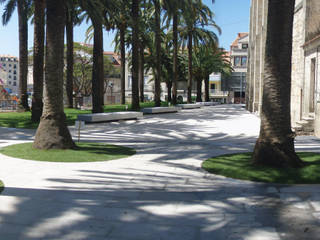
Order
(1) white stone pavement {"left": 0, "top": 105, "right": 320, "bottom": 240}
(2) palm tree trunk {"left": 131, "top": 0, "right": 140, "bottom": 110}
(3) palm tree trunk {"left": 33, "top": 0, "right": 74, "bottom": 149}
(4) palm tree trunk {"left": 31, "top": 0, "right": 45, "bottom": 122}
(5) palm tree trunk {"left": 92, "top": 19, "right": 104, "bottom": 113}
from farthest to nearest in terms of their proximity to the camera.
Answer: (2) palm tree trunk {"left": 131, "top": 0, "right": 140, "bottom": 110}
(5) palm tree trunk {"left": 92, "top": 19, "right": 104, "bottom": 113}
(4) palm tree trunk {"left": 31, "top": 0, "right": 45, "bottom": 122}
(3) palm tree trunk {"left": 33, "top": 0, "right": 74, "bottom": 149}
(1) white stone pavement {"left": 0, "top": 105, "right": 320, "bottom": 240}

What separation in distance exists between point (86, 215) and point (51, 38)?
282 inches

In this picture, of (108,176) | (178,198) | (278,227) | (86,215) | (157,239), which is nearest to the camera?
(157,239)

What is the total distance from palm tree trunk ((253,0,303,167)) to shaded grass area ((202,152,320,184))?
1.22ft

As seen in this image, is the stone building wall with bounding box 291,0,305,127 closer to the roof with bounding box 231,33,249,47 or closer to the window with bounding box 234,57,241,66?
the window with bounding box 234,57,241,66

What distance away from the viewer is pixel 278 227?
5242mm

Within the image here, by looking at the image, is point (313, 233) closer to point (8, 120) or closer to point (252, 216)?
point (252, 216)

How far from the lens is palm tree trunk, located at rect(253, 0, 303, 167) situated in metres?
8.80

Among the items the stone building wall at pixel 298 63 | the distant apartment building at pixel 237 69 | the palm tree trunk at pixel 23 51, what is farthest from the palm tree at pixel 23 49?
the distant apartment building at pixel 237 69

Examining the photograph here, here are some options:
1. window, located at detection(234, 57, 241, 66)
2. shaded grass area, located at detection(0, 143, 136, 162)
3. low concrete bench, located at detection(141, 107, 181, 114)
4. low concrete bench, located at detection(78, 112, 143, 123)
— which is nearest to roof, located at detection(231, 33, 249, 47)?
window, located at detection(234, 57, 241, 66)

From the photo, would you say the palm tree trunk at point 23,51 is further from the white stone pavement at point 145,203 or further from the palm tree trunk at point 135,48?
the white stone pavement at point 145,203

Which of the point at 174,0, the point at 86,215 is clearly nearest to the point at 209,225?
the point at 86,215

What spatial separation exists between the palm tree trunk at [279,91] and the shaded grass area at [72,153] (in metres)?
4.18

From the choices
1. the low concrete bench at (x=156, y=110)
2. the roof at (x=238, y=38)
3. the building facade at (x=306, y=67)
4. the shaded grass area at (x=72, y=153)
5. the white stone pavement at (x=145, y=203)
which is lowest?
the white stone pavement at (x=145, y=203)

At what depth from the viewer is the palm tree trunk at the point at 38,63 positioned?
61.9 ft
